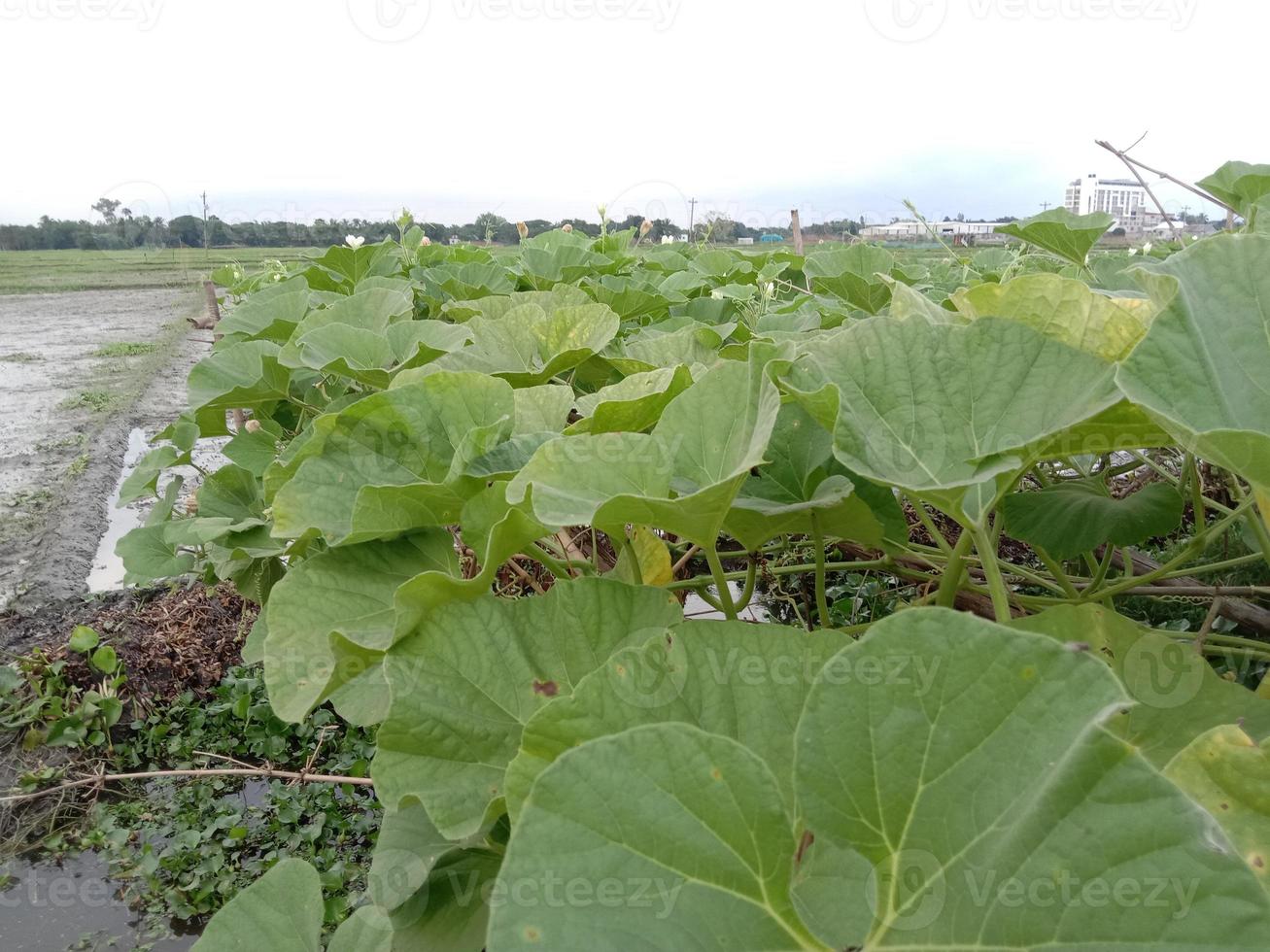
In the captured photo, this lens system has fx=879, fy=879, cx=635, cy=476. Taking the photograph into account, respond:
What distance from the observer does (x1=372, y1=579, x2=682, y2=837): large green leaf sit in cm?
54

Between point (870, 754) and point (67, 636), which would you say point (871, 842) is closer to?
point (870, 754)

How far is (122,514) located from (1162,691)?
5563 mm

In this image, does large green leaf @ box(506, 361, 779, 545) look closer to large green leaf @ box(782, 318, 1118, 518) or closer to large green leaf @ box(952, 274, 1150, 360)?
large green leaf @ box(782, 318, 1118, 518)

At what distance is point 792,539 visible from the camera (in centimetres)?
166

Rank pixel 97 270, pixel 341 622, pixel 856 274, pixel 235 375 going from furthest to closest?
pixel 97 270, pixel 856 274, pixel 235 375, pixel 341 622

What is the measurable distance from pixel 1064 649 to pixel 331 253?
245cm

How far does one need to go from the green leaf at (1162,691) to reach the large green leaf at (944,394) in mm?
112

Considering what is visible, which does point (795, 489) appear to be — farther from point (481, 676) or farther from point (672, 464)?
point (481, 676)

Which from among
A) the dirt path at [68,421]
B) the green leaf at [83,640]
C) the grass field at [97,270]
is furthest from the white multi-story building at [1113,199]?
the grass field at [97,270]

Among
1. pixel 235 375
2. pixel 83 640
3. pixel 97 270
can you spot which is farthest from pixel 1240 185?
pixel 97 270

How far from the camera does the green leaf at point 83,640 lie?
2730 millimetres

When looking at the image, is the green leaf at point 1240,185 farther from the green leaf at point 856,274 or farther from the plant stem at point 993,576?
the plant stem at point 993,576

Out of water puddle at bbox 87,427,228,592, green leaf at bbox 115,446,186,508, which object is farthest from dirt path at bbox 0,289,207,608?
green leaf at bbox 115,446,186,508

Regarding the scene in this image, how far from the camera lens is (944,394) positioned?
1.87ft
